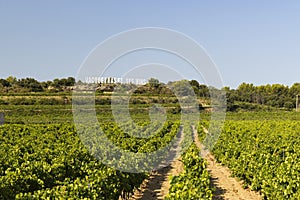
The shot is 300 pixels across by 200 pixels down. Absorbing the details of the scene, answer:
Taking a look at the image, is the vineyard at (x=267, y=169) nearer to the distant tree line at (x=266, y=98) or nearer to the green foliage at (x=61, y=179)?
the green foliage at (x=61, y=179)

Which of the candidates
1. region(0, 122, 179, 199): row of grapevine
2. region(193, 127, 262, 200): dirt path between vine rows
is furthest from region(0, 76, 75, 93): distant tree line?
region(0, 122, 179, 199): row of grapevine

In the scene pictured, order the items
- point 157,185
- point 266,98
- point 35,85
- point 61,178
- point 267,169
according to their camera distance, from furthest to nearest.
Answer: point 266,98 < point 35,85 < point 157,185 < point 267,169 < point 61,178

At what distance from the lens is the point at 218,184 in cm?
1427

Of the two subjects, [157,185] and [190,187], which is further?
[157,185]

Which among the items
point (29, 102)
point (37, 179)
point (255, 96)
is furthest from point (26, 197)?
point (255, 96)

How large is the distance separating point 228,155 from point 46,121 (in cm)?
3375

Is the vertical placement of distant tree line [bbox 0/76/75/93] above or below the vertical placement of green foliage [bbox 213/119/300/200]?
above

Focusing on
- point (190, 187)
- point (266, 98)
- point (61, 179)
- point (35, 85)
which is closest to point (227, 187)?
point (190, 187)

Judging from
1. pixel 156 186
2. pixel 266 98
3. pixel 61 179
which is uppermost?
pixel 266 98

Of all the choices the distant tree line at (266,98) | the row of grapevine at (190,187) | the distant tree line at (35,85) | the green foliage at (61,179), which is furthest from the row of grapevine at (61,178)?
the distant tree line at (35,85)

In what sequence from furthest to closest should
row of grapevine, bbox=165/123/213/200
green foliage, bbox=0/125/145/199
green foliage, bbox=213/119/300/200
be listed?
green foliage, bbox=213/119/300/200 → row of grapevine, bbox=165/123/213/200 → green foliage, bbox=0/125/145/199

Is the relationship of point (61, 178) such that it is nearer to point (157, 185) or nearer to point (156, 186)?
point (156, 186)

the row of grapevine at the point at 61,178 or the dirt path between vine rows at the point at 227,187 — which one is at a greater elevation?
the row of grapevine at the point at 61,178

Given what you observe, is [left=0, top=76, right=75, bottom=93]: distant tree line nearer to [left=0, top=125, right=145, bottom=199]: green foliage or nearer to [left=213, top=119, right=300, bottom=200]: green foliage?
[left=213, top=119, right=300, bottom=200]: green foliage
